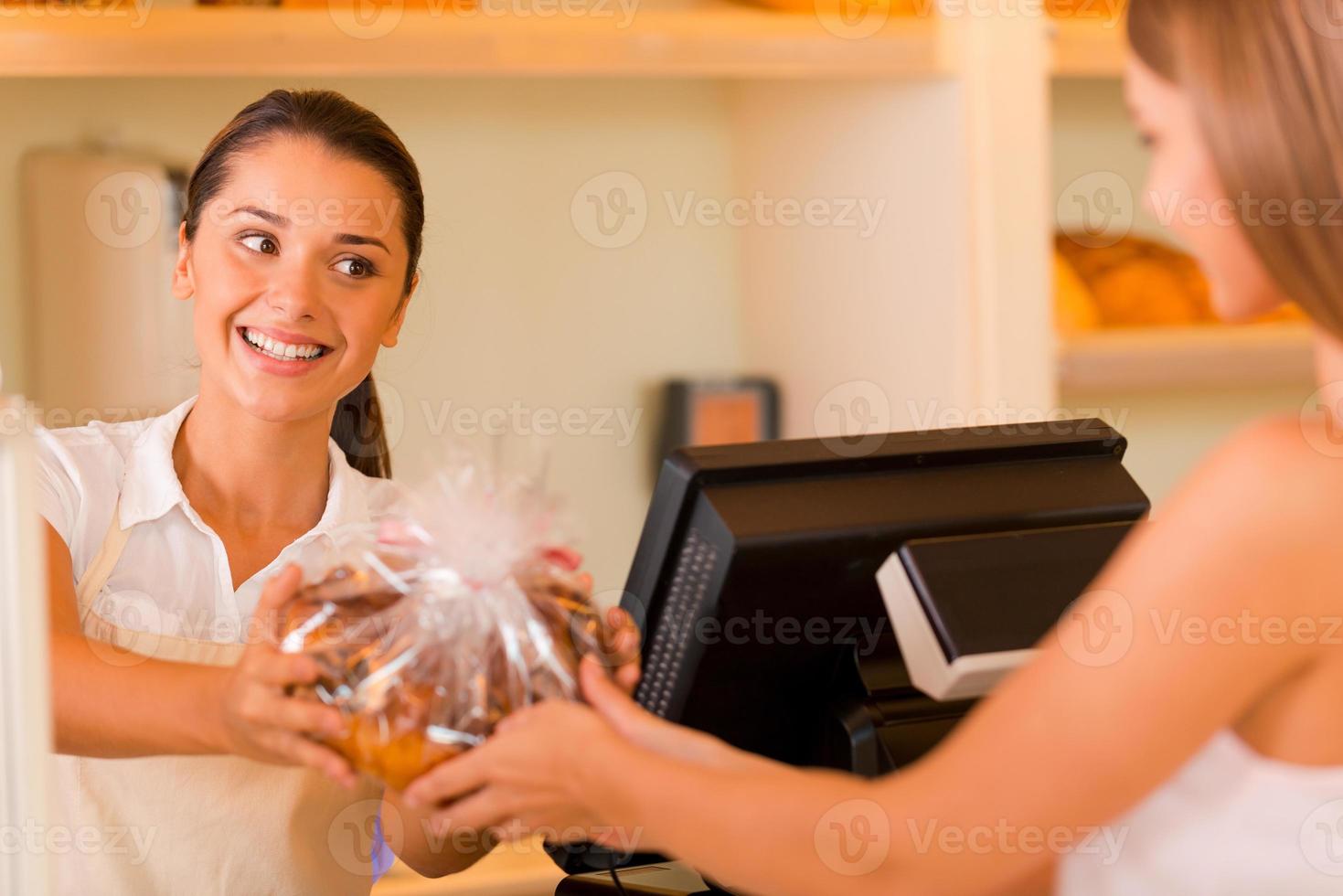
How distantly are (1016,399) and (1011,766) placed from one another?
45.0 inches

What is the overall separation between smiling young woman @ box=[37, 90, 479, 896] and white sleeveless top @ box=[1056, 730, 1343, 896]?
68 cm

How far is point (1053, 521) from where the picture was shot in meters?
0.92

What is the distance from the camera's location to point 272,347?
1.27m

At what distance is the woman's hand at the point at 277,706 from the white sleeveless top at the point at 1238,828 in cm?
42

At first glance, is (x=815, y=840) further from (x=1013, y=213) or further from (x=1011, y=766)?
(x=1013, y=213)

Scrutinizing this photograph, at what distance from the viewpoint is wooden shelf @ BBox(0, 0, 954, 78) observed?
4.86 ft

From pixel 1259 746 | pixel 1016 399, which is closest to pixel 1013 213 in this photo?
pixel 1016 399

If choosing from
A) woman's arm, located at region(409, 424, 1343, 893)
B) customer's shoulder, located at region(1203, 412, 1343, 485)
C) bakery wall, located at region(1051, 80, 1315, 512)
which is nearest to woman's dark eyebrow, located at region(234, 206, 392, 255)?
woman's arm, located at region(409, 424, 1343, 893)

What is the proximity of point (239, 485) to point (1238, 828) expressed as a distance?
94 cm

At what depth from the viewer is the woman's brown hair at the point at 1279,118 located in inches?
26.8

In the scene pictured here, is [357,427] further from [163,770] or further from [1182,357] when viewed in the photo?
[1182,357]

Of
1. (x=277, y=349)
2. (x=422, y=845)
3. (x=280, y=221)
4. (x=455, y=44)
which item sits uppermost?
(x=455, y=44)

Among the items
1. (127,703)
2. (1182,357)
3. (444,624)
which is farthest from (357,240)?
(1182,357)

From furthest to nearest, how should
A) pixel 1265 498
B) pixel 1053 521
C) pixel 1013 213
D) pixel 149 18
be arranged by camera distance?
pixel 1013 213 → pixel 149 18 → pixel 1053 521 → pixel 1265 498
